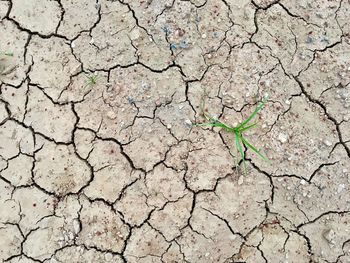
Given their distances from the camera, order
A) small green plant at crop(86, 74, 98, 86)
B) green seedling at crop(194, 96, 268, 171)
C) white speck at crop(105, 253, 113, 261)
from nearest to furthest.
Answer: white speck at crop(105, 253, 113, 261)
green seedling at crop(194, 96, 268, 171)
small green plant at crop(86, 74, 98, 86)

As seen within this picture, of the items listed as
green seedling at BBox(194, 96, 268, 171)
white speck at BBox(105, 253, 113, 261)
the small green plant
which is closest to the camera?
white speck at BBox(105, 253, 113, 261)

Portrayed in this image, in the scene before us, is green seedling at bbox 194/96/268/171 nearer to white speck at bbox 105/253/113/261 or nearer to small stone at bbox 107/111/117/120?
small stone at bbox 107/111/117/120

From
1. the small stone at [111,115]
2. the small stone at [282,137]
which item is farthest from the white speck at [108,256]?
the small stone at [282,137]

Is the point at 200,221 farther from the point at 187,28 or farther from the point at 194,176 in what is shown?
the point at 187,28

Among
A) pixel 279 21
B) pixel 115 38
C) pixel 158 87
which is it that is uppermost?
pixel 279 21

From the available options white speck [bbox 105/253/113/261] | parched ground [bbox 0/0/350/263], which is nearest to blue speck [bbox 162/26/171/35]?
parched ground [bbox 0/0/350/263]

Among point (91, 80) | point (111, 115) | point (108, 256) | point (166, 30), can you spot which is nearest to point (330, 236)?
point (108, 256)

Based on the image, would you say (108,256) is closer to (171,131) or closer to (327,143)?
(171,131)

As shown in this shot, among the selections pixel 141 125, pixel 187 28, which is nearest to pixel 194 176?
pixel 141 125
